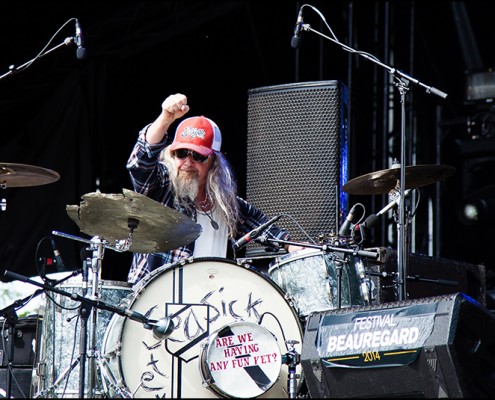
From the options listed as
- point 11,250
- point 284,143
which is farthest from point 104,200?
point 11,250

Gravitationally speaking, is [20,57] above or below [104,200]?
above

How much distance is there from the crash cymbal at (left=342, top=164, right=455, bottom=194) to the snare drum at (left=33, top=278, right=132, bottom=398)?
1.52 meters

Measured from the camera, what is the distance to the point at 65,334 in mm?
5016

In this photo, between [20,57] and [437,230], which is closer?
[20,57]

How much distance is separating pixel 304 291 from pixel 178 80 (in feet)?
11.9

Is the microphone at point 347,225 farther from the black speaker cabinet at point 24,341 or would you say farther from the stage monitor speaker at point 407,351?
the black speaker cabinet at point 24,341

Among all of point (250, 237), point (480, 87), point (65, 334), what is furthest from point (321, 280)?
point (480, 87)

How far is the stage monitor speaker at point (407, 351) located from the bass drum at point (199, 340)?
30 centimetres

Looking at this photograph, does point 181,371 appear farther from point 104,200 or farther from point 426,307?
point 426,307

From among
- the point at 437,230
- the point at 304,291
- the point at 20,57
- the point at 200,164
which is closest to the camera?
the point at 304,291

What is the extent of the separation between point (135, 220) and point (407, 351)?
1.43 meters

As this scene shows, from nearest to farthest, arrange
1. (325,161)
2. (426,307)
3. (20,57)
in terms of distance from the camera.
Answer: (426,307) < (325,161) < (20,57)

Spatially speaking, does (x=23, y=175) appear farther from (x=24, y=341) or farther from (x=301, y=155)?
(x=301, y=155)

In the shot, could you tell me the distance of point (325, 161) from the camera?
6090 mm
